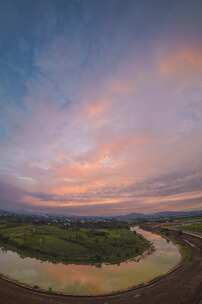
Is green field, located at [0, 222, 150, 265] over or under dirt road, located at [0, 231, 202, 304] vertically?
over

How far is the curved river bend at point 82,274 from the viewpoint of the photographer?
3238 cm

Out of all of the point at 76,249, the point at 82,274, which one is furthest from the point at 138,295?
the point at 76,249

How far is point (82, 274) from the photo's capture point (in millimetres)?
38625

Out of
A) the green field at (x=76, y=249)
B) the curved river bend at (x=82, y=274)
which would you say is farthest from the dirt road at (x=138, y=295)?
the green field at (x=76, y=249)

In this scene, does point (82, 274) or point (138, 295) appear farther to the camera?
point (82, 274)

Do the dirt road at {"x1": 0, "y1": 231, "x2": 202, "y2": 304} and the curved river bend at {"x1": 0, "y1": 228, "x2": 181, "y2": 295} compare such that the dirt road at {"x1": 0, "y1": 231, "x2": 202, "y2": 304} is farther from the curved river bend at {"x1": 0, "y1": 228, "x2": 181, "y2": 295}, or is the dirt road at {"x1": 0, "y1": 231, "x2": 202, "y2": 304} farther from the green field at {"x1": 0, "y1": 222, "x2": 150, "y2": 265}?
the green field at {"x1": 0, "y1": 222, "x2": 150, "y2": 265}

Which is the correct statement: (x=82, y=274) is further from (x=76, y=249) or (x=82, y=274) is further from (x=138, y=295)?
(x=76, y=249)

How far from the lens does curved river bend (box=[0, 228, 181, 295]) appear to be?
106 feet

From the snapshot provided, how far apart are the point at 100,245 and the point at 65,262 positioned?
1887 cm

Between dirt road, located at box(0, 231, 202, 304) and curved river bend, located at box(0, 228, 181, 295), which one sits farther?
curved river bend, located at box(0, 228, 181, 295)

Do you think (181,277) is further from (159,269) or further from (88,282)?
(88,282)

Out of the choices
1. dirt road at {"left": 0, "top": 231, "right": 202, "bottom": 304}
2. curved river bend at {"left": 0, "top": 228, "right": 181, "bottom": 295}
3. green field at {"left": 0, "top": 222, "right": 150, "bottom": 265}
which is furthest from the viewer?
green field at {"left": 0, "top": 222, "right": 150, "bottom": 265}

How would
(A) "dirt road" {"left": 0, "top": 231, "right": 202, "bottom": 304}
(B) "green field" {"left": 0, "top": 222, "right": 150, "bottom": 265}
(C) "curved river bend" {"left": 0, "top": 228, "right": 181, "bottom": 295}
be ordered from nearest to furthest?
(A) "dirt road" {"left": 0, "top": 231, "right": 202, "bottom": 304} < (C) "curved river bend" {"left": 0, "top": 228, "right": 181, "bottom": 295} < (B) "green field" {"left": 0, "top": 222, "right": 150, "bottom": 265}

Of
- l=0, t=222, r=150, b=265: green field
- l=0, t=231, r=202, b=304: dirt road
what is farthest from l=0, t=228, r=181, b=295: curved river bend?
l=0, t=222, r=150, b=265: green field
